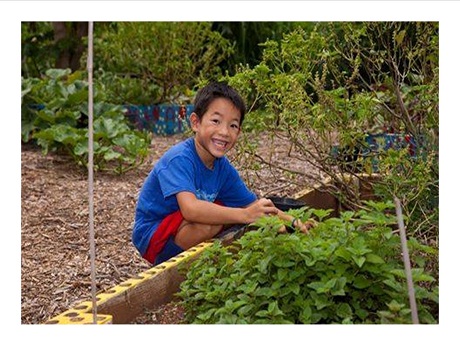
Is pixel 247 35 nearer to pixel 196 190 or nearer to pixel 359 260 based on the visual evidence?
pixel 196 190

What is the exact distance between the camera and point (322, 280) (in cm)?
221

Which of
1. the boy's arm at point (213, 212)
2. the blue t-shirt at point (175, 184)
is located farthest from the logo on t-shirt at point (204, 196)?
the boy's arm at point (213, 212)

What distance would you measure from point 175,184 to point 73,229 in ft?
4.64

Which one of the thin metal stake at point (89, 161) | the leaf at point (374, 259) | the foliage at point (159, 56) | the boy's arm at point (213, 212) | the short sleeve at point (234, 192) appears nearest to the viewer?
the thin metal stake at point (89, 161)

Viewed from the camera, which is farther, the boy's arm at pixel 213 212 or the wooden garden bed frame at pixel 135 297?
the boy's arm at pixel 213 212

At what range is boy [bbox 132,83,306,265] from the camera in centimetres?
314

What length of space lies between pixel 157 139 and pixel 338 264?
503 cm

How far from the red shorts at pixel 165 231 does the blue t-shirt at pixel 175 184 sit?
0.03 metres

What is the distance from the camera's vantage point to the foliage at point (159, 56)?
7.57m

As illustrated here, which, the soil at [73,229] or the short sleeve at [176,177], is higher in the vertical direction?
the short sleeve at [176,177]

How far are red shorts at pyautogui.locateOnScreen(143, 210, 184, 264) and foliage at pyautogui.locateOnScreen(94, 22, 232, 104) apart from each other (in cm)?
422

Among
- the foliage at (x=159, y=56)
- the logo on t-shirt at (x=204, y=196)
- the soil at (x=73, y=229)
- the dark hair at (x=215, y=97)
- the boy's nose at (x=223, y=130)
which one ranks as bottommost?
the soil at (x=73, y=229)

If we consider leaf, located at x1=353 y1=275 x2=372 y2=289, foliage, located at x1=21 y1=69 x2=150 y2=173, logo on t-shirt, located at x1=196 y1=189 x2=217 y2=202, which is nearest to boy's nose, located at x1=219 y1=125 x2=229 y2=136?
logo on t-shirt, located at x1=196 y1=189 x2=217 y2=202

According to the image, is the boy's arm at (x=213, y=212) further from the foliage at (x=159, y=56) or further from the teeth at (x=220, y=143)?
the foliage at (x=159, y=56)
